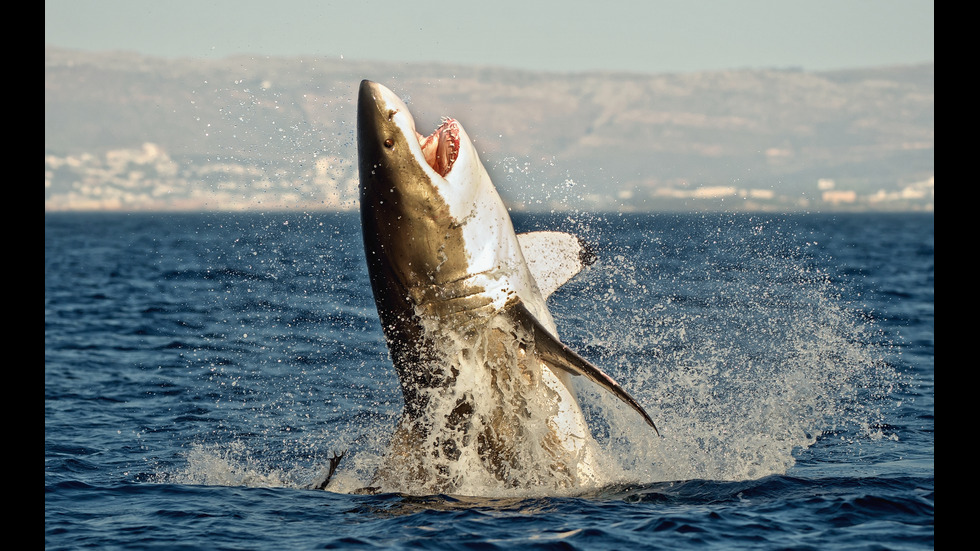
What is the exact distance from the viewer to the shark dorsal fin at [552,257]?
10477 mm

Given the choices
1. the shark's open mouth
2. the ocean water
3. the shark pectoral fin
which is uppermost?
the shark's open mouth

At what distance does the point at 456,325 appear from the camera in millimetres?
9305

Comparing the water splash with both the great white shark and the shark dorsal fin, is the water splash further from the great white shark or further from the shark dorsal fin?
the shark dorsal fin

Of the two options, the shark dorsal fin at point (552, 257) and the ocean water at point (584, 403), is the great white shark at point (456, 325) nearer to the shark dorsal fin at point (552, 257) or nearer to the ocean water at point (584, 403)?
the ocean water at point (584, 403)

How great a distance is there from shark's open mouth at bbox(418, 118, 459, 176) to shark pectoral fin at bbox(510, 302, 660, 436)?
1.50 m

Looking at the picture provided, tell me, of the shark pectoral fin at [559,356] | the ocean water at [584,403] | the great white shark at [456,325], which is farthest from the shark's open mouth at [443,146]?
the ocean water at [584,403]

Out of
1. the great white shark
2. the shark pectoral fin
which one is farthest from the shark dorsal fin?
the shark pectoral fin

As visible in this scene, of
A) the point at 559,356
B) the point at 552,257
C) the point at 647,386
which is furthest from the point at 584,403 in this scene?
the point at 647,386

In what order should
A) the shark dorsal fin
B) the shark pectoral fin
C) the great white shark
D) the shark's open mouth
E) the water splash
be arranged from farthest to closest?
the water splash
the shark dorsal fin
the shark's open mouth
the great white shark
the shark pectoral fin

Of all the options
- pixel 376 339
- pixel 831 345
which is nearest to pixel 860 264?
pixel 831 345

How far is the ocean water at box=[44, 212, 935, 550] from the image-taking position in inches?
337

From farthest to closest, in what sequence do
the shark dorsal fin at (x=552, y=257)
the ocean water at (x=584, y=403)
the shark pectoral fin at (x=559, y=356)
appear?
the shark dorsal fin at (x=552, y=257) < the ocean water at (x=584, y=403) < the shark pectoral fin at (x=559, y=356)

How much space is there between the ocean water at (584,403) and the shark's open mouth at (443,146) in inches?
126

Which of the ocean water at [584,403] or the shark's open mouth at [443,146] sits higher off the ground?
the shark's open mouth at [443,146]
